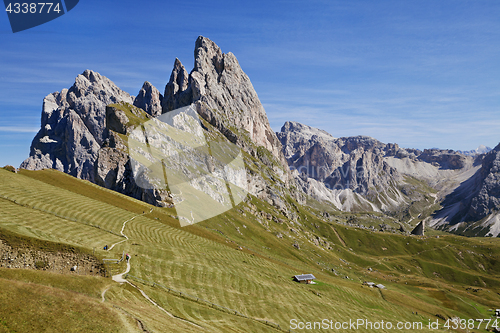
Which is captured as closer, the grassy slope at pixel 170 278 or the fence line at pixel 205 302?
the grassy slope at pixel 170 278

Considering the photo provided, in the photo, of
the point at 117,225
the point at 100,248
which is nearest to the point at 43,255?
the point at 100,248

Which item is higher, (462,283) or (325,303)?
(325,303)

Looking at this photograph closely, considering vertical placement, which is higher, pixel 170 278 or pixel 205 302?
pixel 170 278

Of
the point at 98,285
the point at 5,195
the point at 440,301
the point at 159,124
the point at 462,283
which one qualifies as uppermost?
the point at 159,124

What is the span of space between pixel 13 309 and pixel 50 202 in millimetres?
58211

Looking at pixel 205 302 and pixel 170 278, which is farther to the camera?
pixel 170 278

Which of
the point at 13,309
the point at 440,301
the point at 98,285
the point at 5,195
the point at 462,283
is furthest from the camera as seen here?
the point at 462,283

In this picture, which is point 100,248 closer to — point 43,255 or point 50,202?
point 43,255

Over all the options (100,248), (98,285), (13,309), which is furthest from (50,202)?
(13,309)

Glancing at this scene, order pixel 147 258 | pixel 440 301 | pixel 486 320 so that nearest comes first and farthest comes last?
1. pixel 147 258
2. pixel 486 320
3. pixel 440 301

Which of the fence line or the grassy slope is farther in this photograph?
the fence line

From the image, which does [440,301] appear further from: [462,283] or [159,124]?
[159,124]

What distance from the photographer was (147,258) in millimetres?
56406

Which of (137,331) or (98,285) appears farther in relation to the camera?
(98,285)
